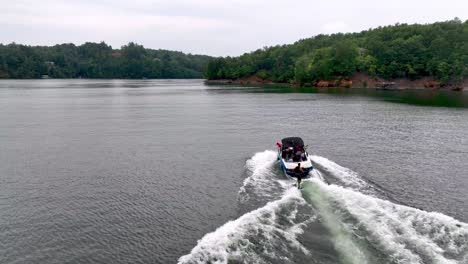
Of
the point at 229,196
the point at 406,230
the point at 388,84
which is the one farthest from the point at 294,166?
the point at 388,84

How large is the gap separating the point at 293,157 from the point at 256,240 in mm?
15366

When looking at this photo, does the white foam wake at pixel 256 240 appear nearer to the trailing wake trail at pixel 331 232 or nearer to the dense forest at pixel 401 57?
the trailing wake trail at pixel 331 232

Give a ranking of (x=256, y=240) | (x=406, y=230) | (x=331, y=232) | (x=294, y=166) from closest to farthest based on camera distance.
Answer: (x=256, y=240) → (x=406, y=230) → (x=331, y=232) → (x=294, y=166)

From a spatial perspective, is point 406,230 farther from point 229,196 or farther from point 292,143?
point 292,143

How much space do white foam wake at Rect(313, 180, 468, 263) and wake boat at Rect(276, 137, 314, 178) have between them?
579 centimetres

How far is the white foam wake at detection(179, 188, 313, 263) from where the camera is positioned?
2142cm

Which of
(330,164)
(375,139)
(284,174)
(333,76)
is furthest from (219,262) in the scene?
(333,76)

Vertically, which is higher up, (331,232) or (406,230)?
(406,230)

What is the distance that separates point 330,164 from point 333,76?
150090 mm

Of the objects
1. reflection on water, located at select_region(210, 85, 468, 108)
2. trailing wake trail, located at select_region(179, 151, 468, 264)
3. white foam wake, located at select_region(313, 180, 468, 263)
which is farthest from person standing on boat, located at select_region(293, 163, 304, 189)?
reflection on water, located at select_region(210, 85, 468, 108)

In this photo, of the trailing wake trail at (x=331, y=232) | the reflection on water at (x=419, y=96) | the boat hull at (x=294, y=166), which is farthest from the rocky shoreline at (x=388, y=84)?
the trailing wake trail at (x=331, y=232)

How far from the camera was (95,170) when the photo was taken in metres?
39.6

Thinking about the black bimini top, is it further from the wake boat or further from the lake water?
the lake water

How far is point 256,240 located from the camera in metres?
23.1
